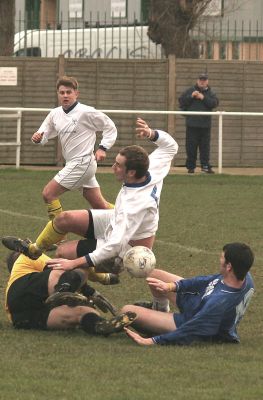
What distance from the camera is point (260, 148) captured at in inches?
1049

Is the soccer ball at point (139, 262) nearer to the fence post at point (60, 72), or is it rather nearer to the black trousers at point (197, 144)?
the black trousers at point (197, 144)

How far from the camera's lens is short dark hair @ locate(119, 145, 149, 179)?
9133 millimetres

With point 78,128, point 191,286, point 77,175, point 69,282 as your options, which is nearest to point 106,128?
point 78,128

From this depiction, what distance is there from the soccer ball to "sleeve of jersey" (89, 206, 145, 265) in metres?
0.10

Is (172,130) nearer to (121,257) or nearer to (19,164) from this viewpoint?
(19,164)

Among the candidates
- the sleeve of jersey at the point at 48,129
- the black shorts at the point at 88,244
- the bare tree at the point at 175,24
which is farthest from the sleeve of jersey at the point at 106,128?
the bare tree at the point at 175,24

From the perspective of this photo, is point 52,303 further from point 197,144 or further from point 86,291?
point 197,144

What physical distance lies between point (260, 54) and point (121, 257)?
2408cm

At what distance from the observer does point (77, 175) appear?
563 inches

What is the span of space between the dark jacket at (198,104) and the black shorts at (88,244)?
1363 cm

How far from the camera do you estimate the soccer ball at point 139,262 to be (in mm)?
8875

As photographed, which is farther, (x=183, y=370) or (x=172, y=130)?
(x=172, y=130)

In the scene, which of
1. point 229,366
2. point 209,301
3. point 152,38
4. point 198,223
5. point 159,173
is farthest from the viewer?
point 152,38

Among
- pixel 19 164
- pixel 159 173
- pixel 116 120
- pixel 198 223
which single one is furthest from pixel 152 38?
pixel 159 173
